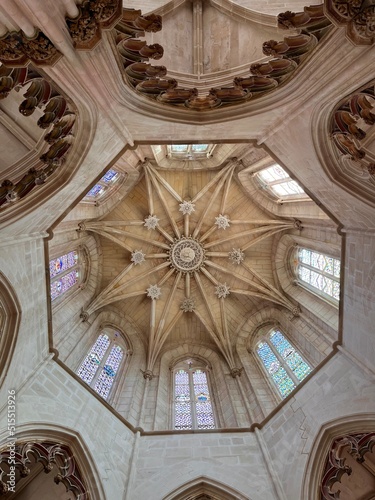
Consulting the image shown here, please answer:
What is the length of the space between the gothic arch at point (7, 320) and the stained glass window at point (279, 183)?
8.23m

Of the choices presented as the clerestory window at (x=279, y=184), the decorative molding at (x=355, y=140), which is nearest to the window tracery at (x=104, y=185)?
the clerestory window at (x=279, y=184)

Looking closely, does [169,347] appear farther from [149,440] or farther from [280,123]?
[280,123]

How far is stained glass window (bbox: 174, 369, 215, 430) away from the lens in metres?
9.30

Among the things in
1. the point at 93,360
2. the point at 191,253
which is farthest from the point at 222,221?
the point at 93,360

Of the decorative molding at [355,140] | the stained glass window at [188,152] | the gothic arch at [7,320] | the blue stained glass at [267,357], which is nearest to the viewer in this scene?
the decorative molding at [355,140]

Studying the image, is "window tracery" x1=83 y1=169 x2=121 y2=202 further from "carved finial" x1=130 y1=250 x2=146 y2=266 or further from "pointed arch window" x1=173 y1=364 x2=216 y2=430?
"pointed arch window" x1=173 y1=364 x2=216 y2=430

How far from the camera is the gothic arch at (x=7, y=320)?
5871mm

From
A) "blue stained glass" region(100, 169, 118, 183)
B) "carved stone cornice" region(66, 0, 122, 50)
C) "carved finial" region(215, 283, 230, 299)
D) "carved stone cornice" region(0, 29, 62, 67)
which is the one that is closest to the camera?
"carved stone cornice" region(0, 29, 62, 67)

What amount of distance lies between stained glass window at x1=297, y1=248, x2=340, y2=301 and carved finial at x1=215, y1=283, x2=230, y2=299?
335cm

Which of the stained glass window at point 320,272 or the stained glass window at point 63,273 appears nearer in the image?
the stained glass window at point 320,272

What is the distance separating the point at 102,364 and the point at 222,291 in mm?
6001

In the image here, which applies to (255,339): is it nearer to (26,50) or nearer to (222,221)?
(222,221)

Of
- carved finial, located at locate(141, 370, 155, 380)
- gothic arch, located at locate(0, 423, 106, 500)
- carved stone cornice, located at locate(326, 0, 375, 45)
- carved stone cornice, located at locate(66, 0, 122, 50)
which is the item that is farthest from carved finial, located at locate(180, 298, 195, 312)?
carved stone cornice, located at locate(326, 0, 375, 45)

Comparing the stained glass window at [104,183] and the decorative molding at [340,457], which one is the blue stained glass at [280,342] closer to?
the decorative molding at [340,457]
